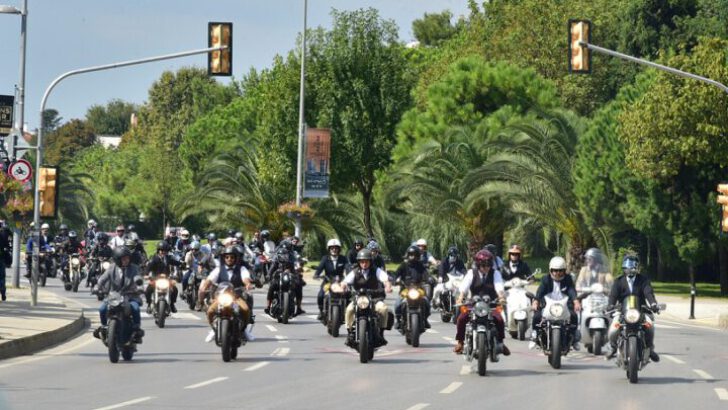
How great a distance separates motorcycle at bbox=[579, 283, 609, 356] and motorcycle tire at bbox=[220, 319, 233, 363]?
16.8 ft

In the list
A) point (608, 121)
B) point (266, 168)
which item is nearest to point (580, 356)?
point (608, 121)

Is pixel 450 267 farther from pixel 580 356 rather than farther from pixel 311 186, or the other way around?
pixel 311 186

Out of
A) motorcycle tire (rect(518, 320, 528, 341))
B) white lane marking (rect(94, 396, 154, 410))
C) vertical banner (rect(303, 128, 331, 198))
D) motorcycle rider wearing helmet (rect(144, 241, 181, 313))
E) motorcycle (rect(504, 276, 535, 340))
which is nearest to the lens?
white lane marking (rect(94, 396, 154, 410))

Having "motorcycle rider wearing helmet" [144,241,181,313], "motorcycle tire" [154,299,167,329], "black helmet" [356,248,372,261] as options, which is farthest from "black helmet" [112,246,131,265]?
"motorcycle tire" [154,299,167,329]

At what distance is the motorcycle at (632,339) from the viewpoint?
748 inches

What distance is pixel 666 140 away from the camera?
48625mm

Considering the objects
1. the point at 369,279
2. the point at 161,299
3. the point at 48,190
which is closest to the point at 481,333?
the point at 369,279

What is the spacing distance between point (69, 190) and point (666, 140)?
1365 inches

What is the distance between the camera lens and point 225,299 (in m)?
21.7

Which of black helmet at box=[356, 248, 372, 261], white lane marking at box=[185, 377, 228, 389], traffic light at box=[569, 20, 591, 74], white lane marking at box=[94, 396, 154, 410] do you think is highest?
traffic light at box=[569, 20, 591, 74]

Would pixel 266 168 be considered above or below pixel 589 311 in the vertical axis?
above

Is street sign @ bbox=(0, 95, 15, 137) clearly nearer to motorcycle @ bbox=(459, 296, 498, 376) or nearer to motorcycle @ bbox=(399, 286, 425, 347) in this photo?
motorcycle @ bbox=(399, 286, 425, 347)

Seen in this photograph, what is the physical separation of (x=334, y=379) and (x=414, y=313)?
593 cm

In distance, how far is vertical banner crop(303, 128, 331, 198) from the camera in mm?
59688
